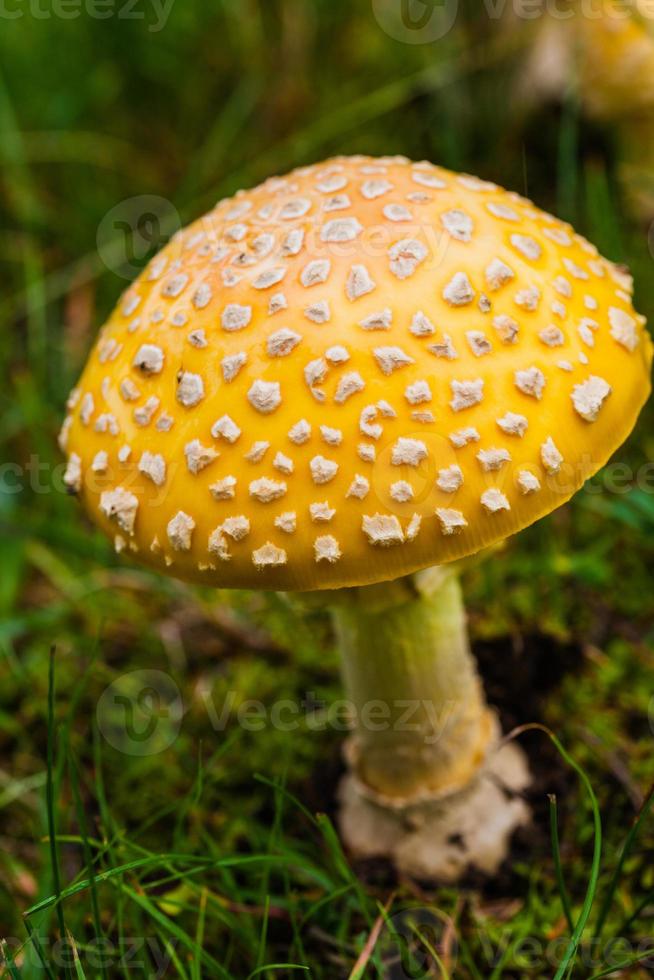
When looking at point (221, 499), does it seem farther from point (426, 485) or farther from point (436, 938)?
point (436, 938)

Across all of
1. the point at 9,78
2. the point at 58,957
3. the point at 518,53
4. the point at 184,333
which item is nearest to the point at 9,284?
the point at 9,78

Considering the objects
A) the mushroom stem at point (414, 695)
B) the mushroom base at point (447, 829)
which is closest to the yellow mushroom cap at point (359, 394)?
the mushroom stem at point (414, 695)

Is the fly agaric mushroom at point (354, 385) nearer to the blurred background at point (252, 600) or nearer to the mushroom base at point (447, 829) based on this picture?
the blurred background at point (252, 600)

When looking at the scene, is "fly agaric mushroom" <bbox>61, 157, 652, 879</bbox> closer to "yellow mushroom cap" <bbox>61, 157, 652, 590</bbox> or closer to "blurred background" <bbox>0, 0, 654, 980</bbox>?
"yellow mushroom cap" <bbox>61, 157, 652, 590</bbox>

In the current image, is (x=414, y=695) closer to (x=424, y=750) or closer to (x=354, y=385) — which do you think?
(x=424, y=750)

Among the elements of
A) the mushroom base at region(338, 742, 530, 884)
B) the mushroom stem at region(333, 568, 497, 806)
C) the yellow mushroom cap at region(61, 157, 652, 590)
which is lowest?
the mushroom base at region(338, 742, 530, 884)

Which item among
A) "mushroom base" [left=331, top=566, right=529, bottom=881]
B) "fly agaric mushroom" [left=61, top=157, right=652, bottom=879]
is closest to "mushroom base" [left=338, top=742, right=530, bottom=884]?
"mushroom base" [left=331, top=566, right=529, bottom=881]
